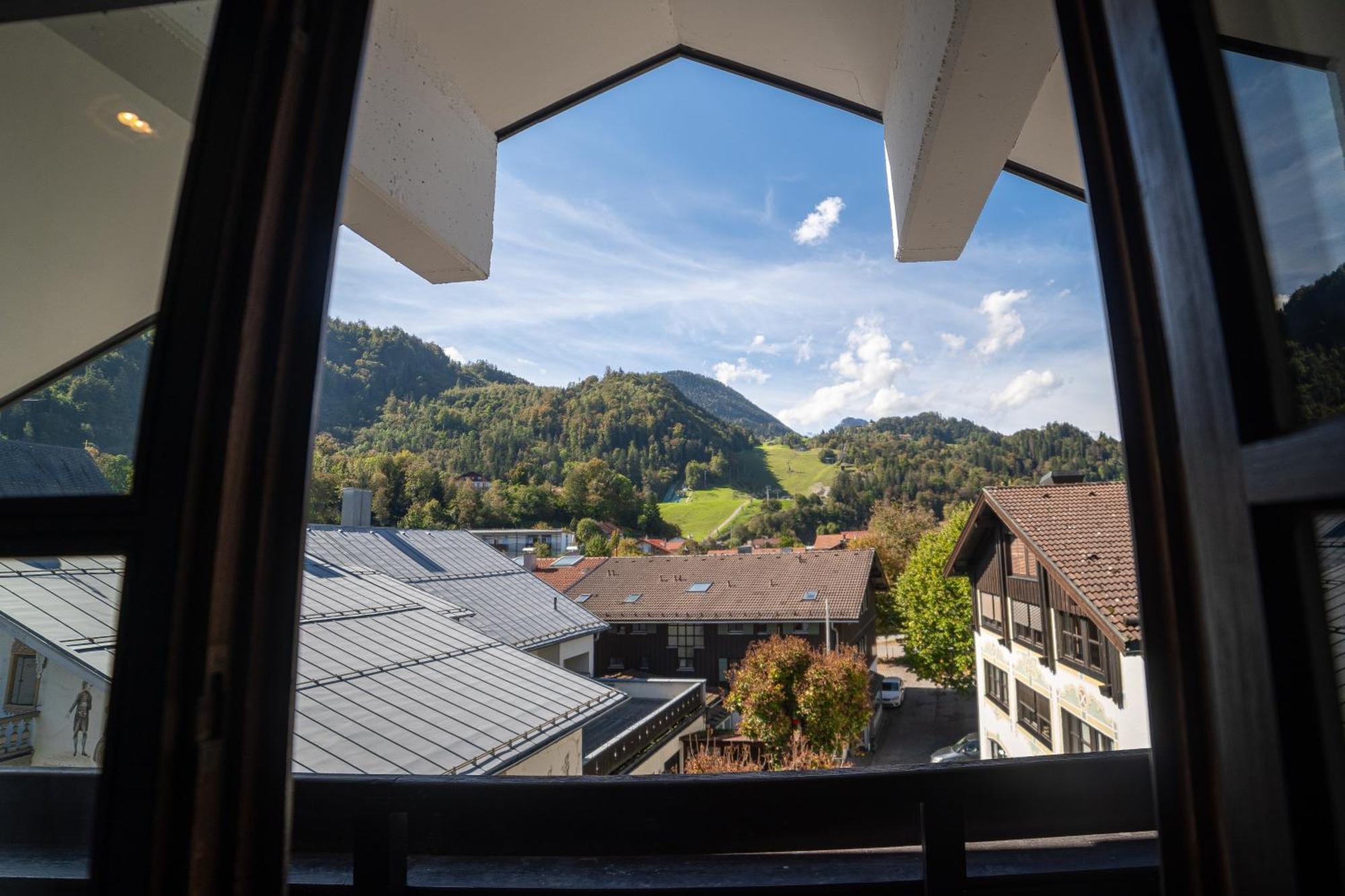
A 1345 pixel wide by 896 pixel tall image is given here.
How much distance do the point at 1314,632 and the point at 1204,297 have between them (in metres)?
0.17

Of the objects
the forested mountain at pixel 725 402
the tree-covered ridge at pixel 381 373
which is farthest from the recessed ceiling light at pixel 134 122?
the forested mountain at pixel 725 402

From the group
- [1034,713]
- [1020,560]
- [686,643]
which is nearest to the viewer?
[1034,713]

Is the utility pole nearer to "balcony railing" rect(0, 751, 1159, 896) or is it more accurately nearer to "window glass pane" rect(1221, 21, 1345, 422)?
"balcony railing" rect(0, 751, 1159, 896)

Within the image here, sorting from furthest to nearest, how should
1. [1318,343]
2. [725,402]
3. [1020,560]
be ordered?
[725,402] → [1020,560] → [1318,343]

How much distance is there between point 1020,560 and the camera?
34.7 feet

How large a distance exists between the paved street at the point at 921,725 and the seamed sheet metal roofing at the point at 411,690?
9.03 metres

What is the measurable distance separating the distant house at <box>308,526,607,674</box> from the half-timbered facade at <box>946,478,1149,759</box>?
6.85m

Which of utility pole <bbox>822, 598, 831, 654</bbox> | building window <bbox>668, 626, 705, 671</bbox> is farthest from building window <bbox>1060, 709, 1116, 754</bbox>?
building window <bbox>668, 626, 705, 671</bbox>

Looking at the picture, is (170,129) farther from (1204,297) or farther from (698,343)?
(698,343)

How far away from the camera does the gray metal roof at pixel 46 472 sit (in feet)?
1.64

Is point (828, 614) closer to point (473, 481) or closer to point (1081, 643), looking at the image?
point (1081, 643)

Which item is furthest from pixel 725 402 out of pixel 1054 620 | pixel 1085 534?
pixel 1085 534

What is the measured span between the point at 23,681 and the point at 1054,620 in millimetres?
10534

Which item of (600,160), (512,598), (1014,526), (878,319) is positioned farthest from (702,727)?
(878,319)
